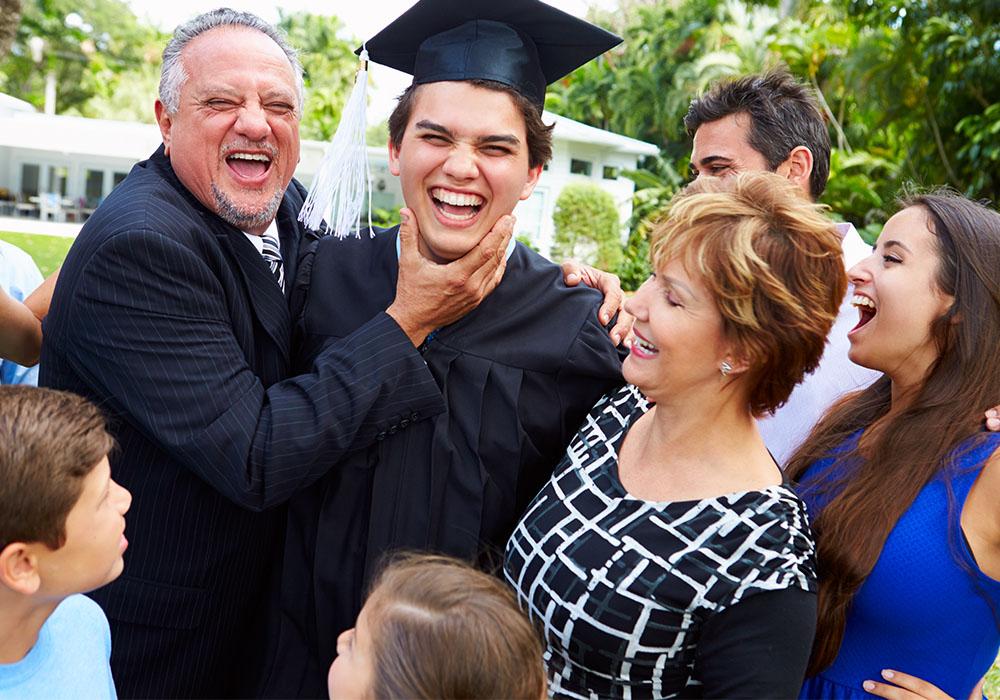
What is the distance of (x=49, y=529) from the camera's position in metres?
1.65

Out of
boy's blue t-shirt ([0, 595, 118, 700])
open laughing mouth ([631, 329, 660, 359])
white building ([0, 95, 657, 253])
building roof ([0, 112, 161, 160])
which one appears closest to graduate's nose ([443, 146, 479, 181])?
open laughing mouth ([631, 329, 660, 359])

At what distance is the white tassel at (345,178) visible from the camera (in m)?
2.70

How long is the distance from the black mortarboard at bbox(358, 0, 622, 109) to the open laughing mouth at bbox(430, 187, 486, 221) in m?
0.31

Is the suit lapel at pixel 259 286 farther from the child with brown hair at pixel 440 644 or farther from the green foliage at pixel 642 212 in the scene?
the green foliage at pixel 642 212

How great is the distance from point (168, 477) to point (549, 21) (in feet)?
4.92

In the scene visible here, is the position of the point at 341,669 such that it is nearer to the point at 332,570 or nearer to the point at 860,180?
the point at 332,570

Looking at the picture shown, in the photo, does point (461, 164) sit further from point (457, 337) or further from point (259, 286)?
point (259, 286)

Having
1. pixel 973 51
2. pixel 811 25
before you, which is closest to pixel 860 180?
pixel 973 51

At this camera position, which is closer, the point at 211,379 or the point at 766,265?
the point at 766,265

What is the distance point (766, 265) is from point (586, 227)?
16.3m

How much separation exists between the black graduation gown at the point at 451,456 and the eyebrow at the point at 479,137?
35 centimetres

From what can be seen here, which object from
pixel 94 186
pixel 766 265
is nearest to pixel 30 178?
pixel 94 186

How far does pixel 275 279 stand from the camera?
239 cm

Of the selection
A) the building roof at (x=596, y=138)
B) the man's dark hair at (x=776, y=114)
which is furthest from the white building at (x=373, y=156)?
the man's dark hair at (x=776, y=114)
